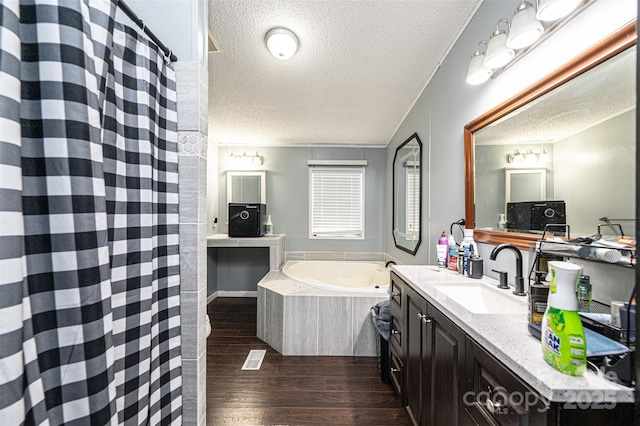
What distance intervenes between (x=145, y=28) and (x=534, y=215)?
1675mm

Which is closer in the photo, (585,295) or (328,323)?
(585,295)

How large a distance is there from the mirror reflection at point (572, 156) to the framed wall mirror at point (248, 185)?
315 centimetres

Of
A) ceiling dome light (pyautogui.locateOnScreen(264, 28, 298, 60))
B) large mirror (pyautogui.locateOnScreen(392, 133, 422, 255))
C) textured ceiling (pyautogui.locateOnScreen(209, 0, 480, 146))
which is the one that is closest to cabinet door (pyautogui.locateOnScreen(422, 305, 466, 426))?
large mirror (pyautogui.locateOnScreen(392, 133, 422, 255))

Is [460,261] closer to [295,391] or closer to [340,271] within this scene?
[295,391]

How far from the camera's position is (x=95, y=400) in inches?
23.9

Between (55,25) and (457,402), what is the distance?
5.00ft

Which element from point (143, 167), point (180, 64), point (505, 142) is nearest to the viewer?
point (143, 167)

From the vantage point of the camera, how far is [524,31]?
101 cm

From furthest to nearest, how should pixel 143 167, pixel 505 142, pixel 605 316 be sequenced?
pixel 505 142 < pixel 143 167 < pixel 605 316

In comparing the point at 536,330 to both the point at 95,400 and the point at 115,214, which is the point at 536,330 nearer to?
the point at 95,400

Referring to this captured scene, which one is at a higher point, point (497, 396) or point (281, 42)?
point (281, 42)

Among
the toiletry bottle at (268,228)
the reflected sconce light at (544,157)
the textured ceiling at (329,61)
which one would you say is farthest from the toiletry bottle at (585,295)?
the toiletry bottle at (268,228)

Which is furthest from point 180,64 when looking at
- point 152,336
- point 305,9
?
point 152,336

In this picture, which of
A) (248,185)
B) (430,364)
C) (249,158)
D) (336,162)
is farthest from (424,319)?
(249,158)
